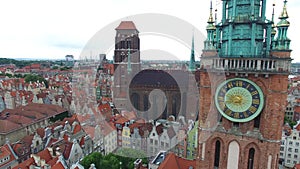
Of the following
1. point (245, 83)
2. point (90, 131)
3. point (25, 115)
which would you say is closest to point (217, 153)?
point (245, 83)

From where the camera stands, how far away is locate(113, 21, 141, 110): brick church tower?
35812 mm

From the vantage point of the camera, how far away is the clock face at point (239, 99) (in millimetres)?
10297

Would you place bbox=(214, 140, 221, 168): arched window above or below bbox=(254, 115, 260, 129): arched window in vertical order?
below

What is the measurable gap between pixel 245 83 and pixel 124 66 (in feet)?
98.5

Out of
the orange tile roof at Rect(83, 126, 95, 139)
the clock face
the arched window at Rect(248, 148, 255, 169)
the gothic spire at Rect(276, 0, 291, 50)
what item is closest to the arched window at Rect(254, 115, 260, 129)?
the clock face

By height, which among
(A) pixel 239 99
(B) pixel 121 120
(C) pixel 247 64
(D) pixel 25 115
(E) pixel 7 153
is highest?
(C) pixel 247 64

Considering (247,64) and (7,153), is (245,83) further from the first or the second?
(7,153)

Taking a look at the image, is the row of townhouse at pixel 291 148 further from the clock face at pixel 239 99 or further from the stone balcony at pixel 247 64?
the stone balcony at pixel 247 64

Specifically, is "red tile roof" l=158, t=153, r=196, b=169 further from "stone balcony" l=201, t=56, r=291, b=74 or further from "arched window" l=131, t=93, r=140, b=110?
"arched window" l=131, t=93, r=140, b=110

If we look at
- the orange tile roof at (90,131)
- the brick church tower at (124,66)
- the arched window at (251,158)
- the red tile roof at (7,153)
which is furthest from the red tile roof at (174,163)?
the brick church tower at (124,66)

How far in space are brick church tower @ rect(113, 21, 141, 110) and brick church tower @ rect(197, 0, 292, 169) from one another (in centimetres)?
2538

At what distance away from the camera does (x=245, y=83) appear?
10367 millimetres

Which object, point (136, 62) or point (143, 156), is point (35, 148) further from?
point (136, 62)

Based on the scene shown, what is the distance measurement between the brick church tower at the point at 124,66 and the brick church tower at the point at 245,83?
25.4 meters
